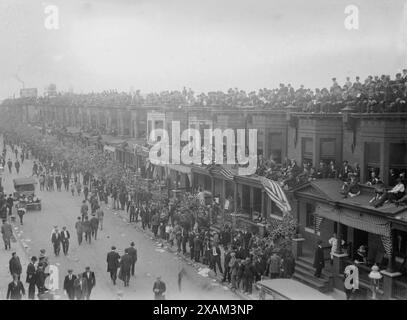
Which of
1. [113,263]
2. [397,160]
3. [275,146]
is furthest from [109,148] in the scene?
[397,160]

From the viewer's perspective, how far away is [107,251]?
26.2m

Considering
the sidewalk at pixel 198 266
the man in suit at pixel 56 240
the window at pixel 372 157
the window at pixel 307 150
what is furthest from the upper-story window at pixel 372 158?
the man in suit at pixel 56 240

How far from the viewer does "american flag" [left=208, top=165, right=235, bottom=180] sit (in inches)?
1126

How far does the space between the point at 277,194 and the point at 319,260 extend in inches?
171

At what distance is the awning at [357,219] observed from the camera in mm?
18297

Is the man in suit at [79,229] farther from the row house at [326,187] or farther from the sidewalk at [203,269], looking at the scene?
the row house at [326,187]

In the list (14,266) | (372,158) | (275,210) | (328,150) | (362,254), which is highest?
(328,150)

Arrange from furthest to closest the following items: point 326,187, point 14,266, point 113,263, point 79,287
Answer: point 326,187 → point 113,263 → point 14,266 → point 79,287

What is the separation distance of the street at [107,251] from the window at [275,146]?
24.4ft

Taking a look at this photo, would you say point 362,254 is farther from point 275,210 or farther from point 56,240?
point 56,240

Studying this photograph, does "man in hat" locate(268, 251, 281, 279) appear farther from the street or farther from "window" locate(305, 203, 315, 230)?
"window" locate(305, 203, 315, 230)

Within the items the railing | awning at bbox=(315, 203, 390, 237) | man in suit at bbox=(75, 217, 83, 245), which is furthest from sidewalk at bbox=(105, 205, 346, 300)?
man in suit at bbox=(75, 217, 83, 245)
